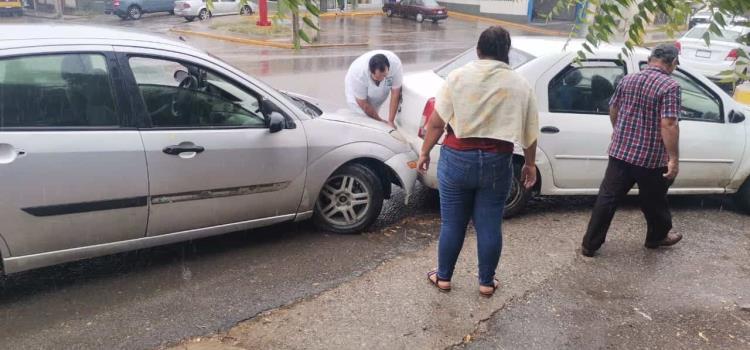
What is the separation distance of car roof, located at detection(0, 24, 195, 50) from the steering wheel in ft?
0.76

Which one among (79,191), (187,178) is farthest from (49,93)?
(187,178)

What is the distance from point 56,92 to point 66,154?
39cm

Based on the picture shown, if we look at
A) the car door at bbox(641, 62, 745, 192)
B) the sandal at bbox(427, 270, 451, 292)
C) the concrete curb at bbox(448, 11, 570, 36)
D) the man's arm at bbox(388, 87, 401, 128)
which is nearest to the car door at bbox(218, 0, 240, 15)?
the concrete curb at bbox(448, 11, 570, 36)

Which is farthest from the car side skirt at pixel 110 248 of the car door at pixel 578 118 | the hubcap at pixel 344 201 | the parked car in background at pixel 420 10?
the parked car in background at pixel 420 10

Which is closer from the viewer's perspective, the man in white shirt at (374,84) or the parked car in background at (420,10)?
the man in white shirt at (374,84)

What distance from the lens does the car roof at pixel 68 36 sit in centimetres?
362

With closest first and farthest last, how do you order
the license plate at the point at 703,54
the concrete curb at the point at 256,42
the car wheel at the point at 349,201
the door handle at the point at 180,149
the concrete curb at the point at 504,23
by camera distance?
the door handle at the point at 180,149
the car wheel at the point at 349,201
the license plate at the point at 703,54
the concrete curb at the point at 256,42
the concrete curb at the point at 504,23

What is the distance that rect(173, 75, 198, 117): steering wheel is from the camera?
4051 millimetres

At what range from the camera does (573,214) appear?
5578 millimetres

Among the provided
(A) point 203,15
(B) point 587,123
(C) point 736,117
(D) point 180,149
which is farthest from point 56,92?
(A) point 203,15

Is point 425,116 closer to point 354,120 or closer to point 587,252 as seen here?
point 354,120

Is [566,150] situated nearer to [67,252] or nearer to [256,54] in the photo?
[67,252]

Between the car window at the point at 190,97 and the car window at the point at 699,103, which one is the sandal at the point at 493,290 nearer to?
the car window at the point at 190,97

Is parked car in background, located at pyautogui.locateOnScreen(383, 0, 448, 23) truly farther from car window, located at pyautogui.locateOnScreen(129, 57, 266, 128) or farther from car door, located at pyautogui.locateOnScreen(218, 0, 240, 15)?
car window, located at pyautogui.locateOnScreen(129, 57, 266, 128)
